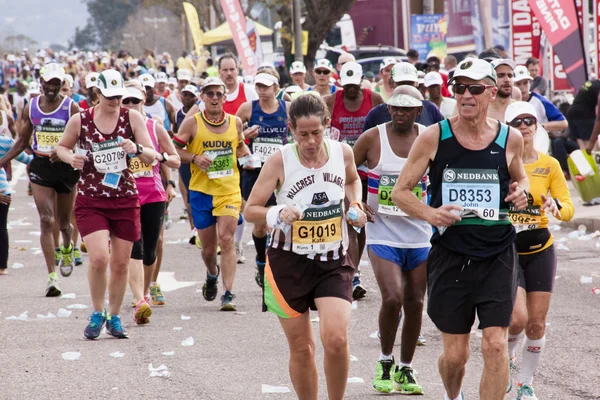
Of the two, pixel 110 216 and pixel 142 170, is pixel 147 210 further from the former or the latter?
pixel 110 216

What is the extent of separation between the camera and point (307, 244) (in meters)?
6.09

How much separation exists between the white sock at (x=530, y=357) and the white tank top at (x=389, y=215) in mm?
1067

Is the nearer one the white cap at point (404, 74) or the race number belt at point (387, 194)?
the race number belt at point (387, 194)

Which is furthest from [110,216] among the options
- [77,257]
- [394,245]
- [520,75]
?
[520,75]

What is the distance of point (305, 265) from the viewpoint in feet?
20.1

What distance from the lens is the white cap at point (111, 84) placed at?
872cm

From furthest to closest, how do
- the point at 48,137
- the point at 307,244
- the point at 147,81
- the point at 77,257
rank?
1. the point at 147,81
2. the point at 77,257
3. the point at 48,137
4. the point at 307,244

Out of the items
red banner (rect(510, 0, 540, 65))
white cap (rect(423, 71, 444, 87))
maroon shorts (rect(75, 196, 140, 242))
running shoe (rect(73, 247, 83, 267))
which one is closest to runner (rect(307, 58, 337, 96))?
white cap (rect(423, 71, 444, 87))

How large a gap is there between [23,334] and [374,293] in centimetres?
347

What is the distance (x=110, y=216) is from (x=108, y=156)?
1.50 ft

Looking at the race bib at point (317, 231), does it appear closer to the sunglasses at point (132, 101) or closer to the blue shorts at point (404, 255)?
the blue shorts at point (404, 255)

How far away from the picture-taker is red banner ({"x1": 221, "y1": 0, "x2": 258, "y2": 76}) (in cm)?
2452

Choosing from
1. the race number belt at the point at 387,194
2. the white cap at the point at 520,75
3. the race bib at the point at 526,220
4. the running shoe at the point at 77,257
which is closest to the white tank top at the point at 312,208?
the race bib at the point at 526,220

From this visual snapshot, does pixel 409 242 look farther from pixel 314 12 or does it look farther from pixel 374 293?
pixel 314 12
